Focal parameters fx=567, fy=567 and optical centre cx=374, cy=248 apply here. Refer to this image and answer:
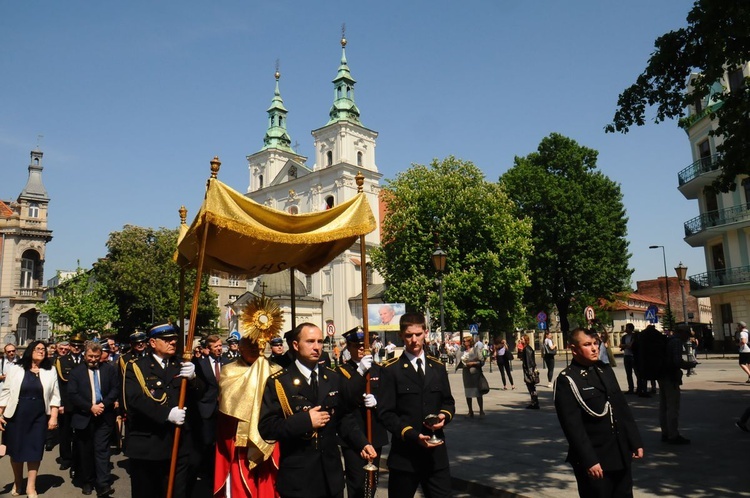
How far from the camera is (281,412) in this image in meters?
4.22

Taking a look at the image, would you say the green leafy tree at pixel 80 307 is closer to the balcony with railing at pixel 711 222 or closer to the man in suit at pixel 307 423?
the balcony with railing at pixel 711 222

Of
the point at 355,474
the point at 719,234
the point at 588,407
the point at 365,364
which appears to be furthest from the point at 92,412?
the point at 719,234

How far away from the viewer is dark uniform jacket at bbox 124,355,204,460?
220 inches

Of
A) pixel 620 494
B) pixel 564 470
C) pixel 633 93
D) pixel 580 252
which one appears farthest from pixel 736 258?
pixel 620 494

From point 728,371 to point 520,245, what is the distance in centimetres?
1635

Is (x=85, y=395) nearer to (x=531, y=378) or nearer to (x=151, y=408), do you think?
(x=151, y=408)

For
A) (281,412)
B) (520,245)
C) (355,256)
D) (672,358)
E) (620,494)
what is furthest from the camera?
(355,256)

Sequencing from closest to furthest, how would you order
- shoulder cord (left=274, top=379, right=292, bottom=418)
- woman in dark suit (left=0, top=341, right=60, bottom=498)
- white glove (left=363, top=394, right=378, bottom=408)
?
shoulder cord (left=274, top=379, right=292, bottom=418)
white glove (left=363, top=394, right=378, bottom=408)
woman in dark suit (left=0, top=341, right=60, bottom=498)

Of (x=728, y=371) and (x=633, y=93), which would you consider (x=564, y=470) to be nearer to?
(x=633, y=93)

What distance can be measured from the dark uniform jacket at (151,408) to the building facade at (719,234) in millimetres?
34658

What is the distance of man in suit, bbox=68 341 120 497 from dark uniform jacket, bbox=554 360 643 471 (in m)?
6.13

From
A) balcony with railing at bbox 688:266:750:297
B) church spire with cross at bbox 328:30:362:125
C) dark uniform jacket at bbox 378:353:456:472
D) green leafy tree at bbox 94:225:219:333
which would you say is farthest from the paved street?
church spire with cross at bbox 328:30:362:125

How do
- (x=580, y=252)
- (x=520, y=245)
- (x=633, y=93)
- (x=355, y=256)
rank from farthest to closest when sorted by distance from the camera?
(x=355, y=256), (x=580, y=252), (x=520, y=245), (x=633, y=93)

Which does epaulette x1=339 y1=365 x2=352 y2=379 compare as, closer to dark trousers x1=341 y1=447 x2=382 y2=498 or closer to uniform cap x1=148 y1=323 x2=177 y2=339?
dark trousers x1=341 y1=447 x2=382 y2=498
